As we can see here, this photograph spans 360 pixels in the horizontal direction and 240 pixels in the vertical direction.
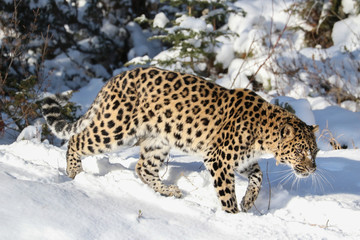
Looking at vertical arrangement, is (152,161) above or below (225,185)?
below

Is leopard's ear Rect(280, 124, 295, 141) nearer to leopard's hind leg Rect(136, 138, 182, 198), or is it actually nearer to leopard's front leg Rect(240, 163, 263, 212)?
leopard's front leg Rect(240, 163, 263, 212)

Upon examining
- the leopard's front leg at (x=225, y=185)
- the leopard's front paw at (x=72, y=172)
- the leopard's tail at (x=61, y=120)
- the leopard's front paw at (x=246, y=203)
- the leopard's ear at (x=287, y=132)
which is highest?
the leopard's ear at (x=287, y=132)

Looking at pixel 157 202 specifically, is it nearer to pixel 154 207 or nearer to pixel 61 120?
pixel 154 207

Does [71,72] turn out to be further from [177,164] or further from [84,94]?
[177,164]

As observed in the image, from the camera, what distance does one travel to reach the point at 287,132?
14.4ft

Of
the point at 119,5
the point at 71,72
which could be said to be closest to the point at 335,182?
the point at 71,72

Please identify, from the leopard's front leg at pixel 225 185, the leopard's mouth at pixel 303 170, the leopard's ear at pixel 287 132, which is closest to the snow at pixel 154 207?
the leopard's front leg at pixel 225 185

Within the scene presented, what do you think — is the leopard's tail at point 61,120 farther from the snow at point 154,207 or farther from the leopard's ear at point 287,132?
the leopard's ear at point 287,132

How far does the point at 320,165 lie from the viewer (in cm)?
581

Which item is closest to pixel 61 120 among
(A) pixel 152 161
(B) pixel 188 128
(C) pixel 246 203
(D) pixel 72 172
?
(D) pixel 72 172

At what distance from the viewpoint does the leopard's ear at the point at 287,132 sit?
4336 millimetres

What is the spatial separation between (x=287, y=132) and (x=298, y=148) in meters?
0.19

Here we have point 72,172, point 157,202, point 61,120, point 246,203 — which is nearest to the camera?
point 157,202

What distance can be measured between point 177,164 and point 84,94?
7.80 m
